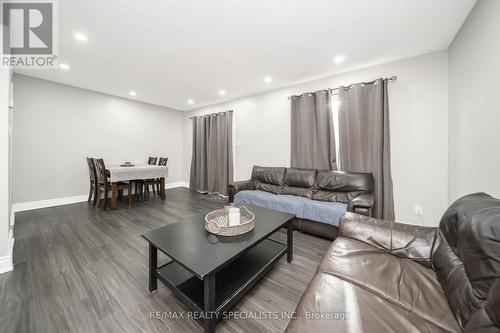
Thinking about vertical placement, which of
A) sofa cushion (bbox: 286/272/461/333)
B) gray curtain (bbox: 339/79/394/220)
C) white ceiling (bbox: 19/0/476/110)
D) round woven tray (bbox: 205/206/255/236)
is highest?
white ceiling (bbox: 19/0/476/110)

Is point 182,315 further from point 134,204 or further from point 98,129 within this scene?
point 98,129

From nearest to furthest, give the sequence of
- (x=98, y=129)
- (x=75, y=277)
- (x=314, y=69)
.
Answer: (x=75, y=277)
(x=314, y=69)
(x=98, y=129)

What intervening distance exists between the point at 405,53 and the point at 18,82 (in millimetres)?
6486

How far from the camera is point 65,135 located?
3.94m

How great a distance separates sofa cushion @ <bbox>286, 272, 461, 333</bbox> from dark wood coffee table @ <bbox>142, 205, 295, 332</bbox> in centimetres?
55

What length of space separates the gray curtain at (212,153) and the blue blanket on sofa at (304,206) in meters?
1.65

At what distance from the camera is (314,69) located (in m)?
3.01

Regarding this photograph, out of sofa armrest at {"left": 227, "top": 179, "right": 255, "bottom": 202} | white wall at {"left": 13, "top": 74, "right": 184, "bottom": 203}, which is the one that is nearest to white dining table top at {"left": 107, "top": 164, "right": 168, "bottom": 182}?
white wall at {"left": 13, "top": 74, "right": 184, "bottom": 203}

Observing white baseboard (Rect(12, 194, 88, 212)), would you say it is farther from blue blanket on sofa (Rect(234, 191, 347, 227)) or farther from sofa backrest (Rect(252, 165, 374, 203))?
sofa backrest (Rect(252, 165, 374, 203))

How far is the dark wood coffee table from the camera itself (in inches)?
45.7

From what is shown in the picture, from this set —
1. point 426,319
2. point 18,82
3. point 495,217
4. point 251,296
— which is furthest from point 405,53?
point 18,82

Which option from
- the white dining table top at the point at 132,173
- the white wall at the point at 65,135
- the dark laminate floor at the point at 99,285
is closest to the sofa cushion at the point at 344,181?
the dark laminate floor at the point at 99,285

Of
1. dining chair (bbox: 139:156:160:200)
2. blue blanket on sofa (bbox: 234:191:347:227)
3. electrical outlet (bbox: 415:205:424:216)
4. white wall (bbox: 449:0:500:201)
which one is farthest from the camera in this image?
dining chair (bbox: 139:156:160:200)

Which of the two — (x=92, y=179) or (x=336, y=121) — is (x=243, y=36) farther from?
(x=92, y=179)
